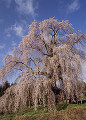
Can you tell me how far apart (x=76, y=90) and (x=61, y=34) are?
5176 millimetres

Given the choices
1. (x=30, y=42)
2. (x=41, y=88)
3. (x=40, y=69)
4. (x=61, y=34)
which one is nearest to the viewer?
(x=41, y=88)

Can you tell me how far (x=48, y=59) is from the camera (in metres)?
8.30

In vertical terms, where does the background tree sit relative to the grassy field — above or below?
above

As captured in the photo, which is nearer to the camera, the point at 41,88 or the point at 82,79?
the point at 41,88

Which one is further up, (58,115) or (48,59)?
(48,59)

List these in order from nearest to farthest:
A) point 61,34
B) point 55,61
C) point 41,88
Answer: point 41,88, point 55,61, point 61,34

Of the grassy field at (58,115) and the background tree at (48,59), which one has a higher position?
the background tree at (48,59)

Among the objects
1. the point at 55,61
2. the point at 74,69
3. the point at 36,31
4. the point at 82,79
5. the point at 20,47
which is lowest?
the point at 82,79

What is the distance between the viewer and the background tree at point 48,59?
298 inches

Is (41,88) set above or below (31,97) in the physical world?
above

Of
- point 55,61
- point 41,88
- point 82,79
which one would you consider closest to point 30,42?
point 55,61

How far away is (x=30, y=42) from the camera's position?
30.8 ft

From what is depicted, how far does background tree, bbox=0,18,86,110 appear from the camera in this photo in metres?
7.57

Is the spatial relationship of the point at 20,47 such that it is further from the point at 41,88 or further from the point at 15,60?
the point at 41,88
